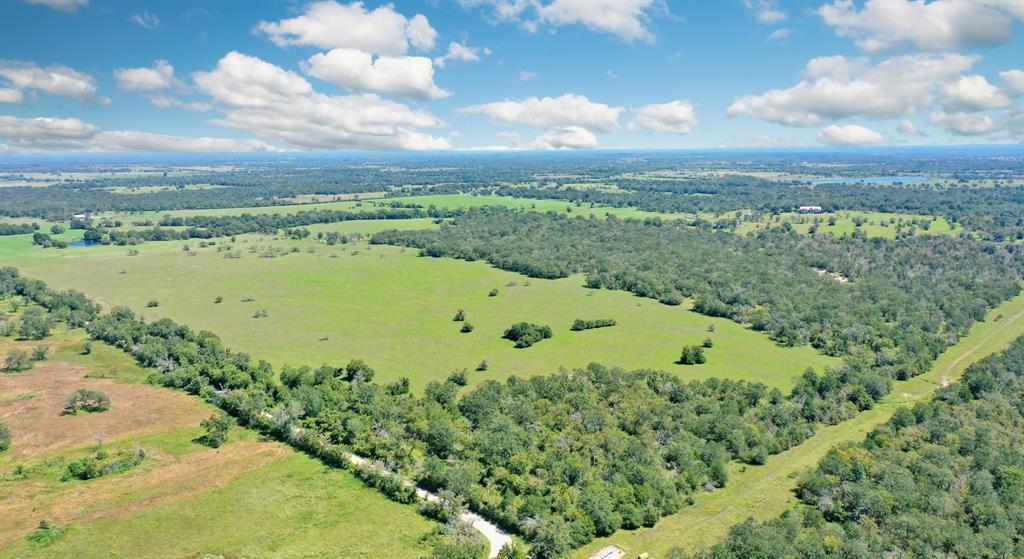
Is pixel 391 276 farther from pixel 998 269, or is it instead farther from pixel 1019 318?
pixel 998 269

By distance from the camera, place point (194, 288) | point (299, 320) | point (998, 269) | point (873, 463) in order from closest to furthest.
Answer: point (873, 463) < point (299, 320) < point (194, 288) < point (998, 269)

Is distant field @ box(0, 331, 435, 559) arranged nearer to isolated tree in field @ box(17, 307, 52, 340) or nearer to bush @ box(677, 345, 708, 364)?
isolated tree in field @ box(17, 307, 52, 340)

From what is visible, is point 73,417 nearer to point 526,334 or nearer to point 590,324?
point 526,334

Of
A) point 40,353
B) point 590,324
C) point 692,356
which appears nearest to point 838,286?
point 692,356

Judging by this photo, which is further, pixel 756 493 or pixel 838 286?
pixel 838 286

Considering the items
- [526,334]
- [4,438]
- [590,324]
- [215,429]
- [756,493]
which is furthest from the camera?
[590,324]

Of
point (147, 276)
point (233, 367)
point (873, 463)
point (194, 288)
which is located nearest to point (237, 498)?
point (233, 367)

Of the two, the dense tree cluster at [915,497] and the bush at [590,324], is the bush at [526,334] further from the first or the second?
the dense tree cluster at [915,497]
